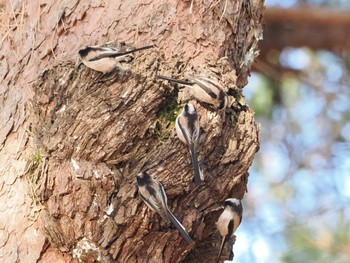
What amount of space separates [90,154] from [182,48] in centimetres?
50

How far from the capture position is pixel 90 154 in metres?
2.41

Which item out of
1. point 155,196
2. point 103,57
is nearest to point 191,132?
point 155,196

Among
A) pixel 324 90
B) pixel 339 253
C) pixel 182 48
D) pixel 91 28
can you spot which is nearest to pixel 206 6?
pixel 182 48

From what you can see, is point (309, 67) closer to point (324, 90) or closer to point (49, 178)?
point (324, 90)

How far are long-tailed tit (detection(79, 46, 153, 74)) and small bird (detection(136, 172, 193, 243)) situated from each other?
0.35m

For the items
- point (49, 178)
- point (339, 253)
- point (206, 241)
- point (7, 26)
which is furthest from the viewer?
point (339, 253)

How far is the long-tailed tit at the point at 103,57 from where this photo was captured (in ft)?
8.11

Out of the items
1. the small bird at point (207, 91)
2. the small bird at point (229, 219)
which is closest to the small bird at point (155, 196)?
the small bird at point (229, 219)

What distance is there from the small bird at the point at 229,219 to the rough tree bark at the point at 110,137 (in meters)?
0.03

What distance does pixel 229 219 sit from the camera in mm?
2475

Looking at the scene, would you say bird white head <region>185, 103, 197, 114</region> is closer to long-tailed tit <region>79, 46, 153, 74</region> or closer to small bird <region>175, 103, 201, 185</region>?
small bird <region>175, 103, 201, 185</region>

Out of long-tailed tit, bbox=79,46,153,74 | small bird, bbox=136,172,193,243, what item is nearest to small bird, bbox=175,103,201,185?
small bird, bbox=136,172,193,243

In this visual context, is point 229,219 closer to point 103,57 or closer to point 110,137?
point 110,137

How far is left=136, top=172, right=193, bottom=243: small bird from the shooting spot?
7.48 feet
